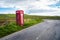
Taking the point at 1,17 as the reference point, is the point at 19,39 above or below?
above

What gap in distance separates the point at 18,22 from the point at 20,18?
80cm

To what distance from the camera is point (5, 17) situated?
154 ft

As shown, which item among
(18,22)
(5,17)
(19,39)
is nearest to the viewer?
(19,39)

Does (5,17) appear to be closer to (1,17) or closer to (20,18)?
(1,17)

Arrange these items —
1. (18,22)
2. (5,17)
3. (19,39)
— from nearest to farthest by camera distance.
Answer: (19,39), (18,22), (5,17)

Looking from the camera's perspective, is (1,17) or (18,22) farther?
(1,17)

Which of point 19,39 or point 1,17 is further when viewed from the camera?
point 1,17

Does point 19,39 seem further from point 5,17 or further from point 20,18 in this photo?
point 5,17

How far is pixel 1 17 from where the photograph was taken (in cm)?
4797

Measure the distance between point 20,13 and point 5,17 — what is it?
8.82 m

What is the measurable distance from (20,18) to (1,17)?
1032 centimetres

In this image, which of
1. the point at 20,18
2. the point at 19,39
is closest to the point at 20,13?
the point at 20,18

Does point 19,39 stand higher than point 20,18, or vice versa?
point 19,39

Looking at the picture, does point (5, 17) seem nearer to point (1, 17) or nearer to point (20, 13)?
point (1, 17)
